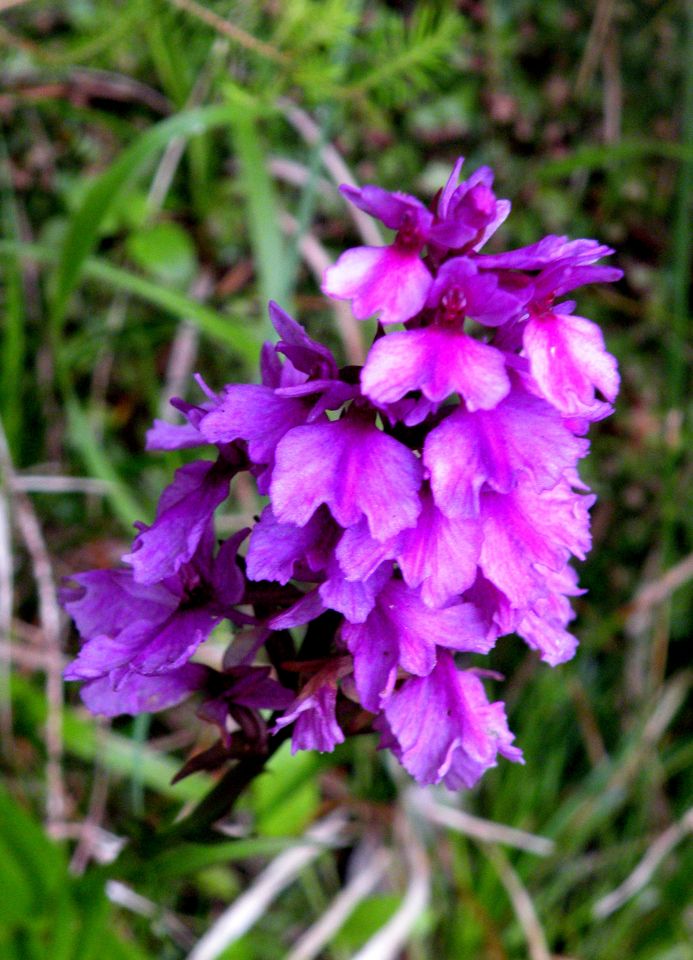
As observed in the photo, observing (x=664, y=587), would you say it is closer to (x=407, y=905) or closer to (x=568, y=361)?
(x=407, y=905)

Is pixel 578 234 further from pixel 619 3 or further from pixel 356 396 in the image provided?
pixel 356 396

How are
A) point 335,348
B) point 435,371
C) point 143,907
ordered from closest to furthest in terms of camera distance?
point 435,371
point 143,907
point 335,348

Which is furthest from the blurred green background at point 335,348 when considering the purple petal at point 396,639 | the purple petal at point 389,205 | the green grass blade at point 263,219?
the purple petal at point 389,205

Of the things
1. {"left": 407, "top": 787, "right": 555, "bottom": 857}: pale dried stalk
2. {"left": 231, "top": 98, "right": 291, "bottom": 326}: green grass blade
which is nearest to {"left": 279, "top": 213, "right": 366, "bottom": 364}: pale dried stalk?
{"left": 231, "top": 98, "right": 291, "bottom": 326}: green grass blade

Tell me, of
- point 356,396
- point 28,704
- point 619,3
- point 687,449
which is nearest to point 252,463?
point 356,396

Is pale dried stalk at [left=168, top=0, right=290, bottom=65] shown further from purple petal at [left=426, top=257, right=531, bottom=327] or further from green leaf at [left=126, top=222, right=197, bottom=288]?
purple petal at [left=426, top=257, right=531, bottom=327]

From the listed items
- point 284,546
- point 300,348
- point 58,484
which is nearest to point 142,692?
point 284,546
